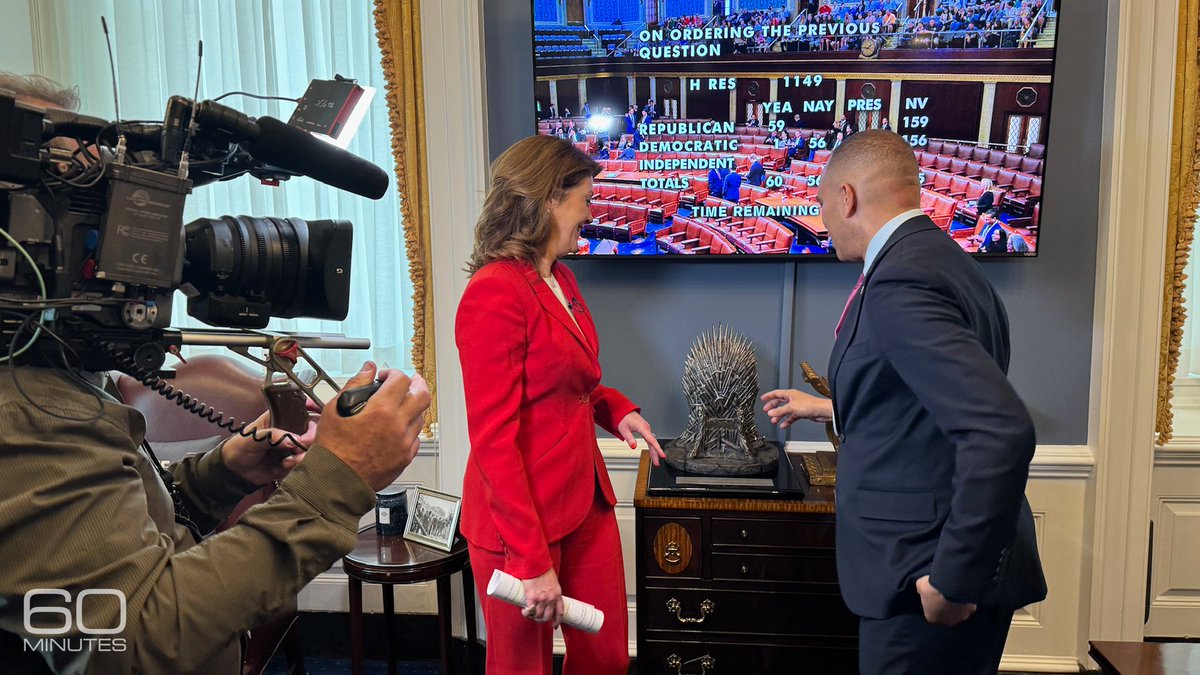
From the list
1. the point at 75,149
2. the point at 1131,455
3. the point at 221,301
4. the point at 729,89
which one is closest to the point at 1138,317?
the point at 1131,455

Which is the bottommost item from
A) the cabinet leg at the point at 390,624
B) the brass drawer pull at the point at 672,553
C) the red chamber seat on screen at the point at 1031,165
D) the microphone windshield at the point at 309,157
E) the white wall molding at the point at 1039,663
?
the white wall molding at the point at 1039,663

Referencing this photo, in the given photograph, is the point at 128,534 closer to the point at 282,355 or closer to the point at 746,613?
the point at 282,355

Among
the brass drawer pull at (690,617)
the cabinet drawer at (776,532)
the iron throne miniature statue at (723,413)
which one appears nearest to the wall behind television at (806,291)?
the iron throne miniature statue at (723,413)

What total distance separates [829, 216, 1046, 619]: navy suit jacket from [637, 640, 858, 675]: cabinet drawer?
69 centimetres

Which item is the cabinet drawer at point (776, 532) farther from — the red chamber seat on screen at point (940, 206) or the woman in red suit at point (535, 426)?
the red chamber seat on screen at point (940, 206)

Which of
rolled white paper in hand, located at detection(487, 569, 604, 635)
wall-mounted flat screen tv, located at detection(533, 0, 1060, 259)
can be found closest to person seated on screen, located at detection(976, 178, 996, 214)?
wall-mounted flat screen tv, located at detection(533, 0, 1060, 259)

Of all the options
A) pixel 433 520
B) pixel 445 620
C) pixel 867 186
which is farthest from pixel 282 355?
pixel 445 620

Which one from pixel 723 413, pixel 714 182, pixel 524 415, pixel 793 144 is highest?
pixel 793 144

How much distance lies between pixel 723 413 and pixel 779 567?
453 mm

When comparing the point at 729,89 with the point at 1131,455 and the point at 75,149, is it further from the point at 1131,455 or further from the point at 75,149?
the point at 75,149

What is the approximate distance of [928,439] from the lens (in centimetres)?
142

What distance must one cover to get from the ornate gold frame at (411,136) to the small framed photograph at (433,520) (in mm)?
381

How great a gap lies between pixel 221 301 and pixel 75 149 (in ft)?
0.69

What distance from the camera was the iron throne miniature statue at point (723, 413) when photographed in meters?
2.22
